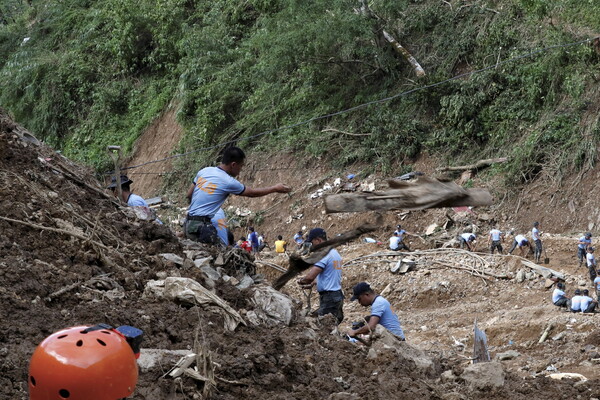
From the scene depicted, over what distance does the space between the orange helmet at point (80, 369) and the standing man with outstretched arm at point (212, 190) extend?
3.73 metres

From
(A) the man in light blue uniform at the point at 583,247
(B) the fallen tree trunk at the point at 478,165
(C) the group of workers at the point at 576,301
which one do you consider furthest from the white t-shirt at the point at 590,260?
(B) the fallen tree trunk at the point at 478,165

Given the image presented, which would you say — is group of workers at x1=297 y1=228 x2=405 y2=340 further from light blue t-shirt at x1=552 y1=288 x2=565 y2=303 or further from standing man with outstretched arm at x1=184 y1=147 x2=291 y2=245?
light blue t-shirt at x1=552 y1=288 x2=565 y2=303

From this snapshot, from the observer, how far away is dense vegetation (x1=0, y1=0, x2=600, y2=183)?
1889cm

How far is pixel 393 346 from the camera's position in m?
6.98

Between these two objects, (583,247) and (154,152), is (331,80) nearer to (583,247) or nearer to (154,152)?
(154,152)

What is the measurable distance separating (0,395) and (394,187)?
2630 millimetres

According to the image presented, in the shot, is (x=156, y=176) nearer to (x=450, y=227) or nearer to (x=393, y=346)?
(x=450, y=227)

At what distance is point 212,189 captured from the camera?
23.7 feet

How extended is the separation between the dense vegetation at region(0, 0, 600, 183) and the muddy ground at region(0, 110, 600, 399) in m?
10.5

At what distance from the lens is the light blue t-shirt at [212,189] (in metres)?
7.15

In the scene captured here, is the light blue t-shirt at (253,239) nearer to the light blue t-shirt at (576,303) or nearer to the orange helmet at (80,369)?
the light blue t-shirt at (576,303)

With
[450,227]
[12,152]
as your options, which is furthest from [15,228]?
[450,227]

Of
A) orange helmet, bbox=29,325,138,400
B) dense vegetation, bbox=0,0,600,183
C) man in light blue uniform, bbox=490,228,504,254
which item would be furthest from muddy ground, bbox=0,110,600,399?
dense vegetation, bbox=0,0,600,183

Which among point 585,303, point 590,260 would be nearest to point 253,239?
point 590,260
